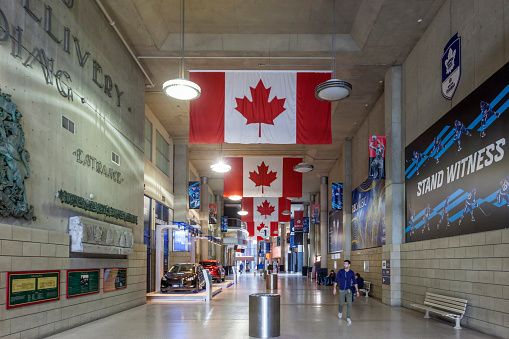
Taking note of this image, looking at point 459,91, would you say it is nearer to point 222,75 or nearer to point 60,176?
point 222,75

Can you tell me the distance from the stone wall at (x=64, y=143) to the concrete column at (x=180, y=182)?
35.2 feet

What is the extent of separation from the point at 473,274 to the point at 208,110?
831 centimetres

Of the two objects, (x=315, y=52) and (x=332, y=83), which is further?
(x=315, y=52)

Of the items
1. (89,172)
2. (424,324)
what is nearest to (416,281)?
(424,324)

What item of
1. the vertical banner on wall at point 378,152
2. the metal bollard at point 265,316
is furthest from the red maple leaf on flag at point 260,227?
the metal bollard at point 265,316

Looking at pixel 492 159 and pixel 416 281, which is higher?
pixel 492 159

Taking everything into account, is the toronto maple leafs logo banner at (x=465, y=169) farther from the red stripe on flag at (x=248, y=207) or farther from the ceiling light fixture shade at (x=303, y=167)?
the red stripe on flag at (x=248, y=207)

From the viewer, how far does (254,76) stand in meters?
13.8

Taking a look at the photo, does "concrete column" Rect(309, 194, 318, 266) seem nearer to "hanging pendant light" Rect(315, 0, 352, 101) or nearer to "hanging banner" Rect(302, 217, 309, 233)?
"hanging banner" Rect(302, 217, 309, 233)

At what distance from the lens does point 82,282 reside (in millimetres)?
10586

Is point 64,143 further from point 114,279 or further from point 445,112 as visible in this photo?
point 445,112

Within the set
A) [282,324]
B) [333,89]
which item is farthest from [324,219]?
[282,324]

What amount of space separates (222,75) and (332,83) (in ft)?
13.2

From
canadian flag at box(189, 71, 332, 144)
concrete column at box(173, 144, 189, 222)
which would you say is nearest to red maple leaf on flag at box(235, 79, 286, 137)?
canadian flag at box(189, 71, 332, 144)
